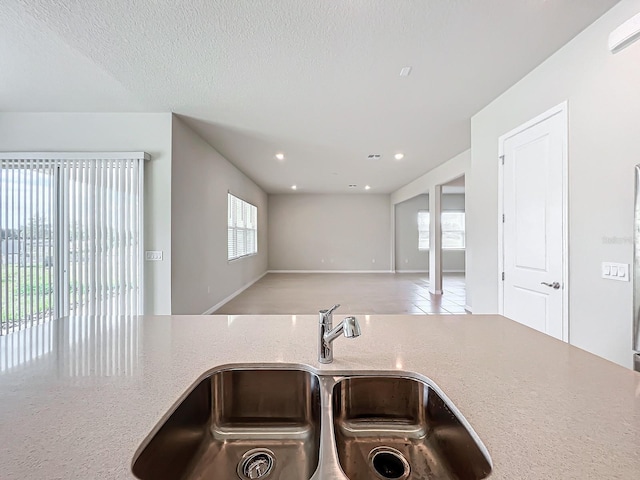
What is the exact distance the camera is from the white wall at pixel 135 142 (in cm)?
352

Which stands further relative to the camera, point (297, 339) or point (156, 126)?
point (156, 126)

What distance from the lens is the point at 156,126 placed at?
3537 millimetres

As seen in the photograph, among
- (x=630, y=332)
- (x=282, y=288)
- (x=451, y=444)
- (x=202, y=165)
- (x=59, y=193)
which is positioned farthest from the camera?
(x=282, y=288)

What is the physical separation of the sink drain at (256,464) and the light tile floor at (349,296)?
4.13 m

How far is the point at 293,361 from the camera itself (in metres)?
1.02

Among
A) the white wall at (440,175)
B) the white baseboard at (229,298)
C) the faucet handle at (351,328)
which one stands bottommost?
the white baseboard at (229,298)

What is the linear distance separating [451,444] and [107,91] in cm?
393

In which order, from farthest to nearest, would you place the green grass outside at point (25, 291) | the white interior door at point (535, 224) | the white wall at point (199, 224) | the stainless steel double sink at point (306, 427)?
the white wall at point (199, 224)
the green grass outside at point (25, 291)
the white interior door at point (535, 224)
the stainless steel double sink at point (306, 427)

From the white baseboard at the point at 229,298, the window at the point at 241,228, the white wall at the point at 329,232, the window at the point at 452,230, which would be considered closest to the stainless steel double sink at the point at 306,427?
the white baseboard at the point at 229,298

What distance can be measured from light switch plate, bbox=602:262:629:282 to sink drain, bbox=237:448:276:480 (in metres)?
2.30

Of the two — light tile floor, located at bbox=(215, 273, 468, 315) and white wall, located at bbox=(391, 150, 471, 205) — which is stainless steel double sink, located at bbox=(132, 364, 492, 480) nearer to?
light tile floor, located at bbox=(215, 273, 468, 315)

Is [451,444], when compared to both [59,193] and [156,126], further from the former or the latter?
[59,193]

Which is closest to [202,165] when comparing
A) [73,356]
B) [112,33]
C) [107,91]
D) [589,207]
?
[107,91]

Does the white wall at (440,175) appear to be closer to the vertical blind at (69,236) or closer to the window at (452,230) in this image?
the window at (452,230)
